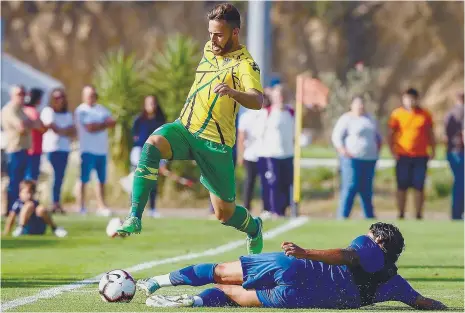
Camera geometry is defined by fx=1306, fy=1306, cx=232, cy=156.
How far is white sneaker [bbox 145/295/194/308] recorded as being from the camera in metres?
8.92

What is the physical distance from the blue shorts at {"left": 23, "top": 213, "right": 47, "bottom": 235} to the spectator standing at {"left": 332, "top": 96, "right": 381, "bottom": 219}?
580cm

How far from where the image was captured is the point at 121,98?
27266mm

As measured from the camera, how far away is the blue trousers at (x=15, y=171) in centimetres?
1906

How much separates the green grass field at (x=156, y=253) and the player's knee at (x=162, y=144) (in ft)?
3.52

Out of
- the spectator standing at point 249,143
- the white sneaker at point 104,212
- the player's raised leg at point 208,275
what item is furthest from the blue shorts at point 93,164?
the player's raised leg at point 208,275

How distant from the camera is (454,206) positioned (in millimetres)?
21750

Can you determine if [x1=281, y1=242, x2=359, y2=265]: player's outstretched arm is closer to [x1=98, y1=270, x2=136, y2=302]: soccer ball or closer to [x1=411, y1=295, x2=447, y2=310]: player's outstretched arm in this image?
[x1=411, y1=295, x2=447, y2=310]: player's outstretched arm

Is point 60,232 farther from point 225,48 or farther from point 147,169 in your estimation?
point 225,48

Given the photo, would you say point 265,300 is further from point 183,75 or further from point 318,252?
point 183,75

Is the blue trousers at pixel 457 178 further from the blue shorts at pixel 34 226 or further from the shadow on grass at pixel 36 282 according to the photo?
the shadow on grass at pixel 36 282

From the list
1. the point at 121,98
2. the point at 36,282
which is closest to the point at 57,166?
the point at 121,98

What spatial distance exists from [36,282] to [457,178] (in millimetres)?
11894

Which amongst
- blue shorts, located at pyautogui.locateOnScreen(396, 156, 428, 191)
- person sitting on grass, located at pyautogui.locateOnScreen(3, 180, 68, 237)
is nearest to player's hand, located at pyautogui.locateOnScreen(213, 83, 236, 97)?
person sitting on grass, located at pyautogui.locateOnScreen(3, 180, 68, 237)

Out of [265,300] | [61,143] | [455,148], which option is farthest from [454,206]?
[265,300]
